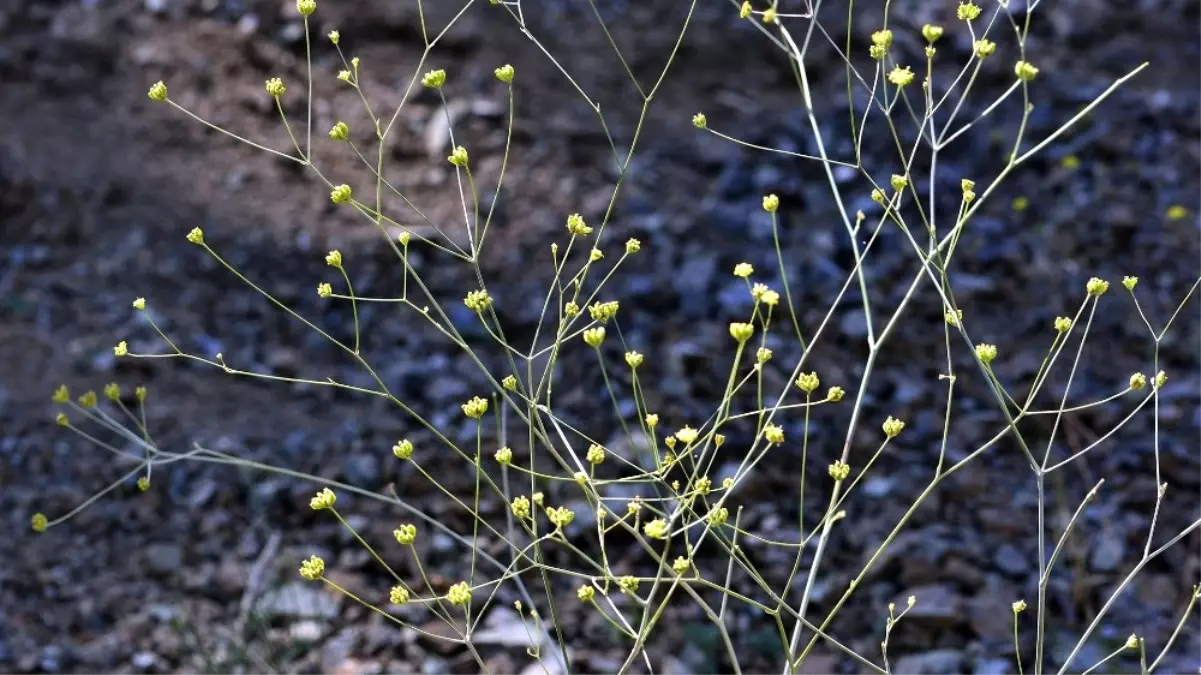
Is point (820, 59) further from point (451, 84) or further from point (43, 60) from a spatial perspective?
point (43, 60)

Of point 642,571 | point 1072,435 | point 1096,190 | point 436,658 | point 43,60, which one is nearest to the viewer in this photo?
point 436,658

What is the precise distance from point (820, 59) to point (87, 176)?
2568mm

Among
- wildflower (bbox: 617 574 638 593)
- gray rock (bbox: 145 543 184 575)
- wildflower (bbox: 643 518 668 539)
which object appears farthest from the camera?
gray rock (bbox: 145 543 184 575)

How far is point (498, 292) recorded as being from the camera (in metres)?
3.90

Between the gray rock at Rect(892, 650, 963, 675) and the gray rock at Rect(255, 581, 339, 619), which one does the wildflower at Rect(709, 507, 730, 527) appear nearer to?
the gray rock at Rect(892, 650, 963, 675)

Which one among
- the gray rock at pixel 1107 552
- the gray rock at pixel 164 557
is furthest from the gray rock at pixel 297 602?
the gray rock at pixel 1107 552

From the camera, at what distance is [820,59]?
472cm

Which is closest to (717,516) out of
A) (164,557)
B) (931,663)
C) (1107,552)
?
(931,663)

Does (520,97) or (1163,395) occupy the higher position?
(1163,395)

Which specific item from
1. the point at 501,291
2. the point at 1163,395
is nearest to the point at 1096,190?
the point at 1163,395

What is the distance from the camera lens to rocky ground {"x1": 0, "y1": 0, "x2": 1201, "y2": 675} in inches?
112

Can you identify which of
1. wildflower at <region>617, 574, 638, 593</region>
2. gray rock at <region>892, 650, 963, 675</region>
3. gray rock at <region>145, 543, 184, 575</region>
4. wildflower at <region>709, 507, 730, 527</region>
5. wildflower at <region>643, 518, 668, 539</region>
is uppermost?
wildflower at <region>643, 518, 668, 539</region>

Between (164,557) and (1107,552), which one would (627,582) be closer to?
(1107,552)

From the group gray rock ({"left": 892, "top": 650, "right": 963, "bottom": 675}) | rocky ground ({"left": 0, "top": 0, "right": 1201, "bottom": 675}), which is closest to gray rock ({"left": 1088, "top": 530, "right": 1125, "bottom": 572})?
rocky ground ({"left": 0, "top": 0, "right": 1201, "bottom": 675})
